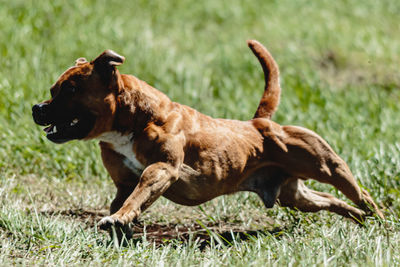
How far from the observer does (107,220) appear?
153 inches

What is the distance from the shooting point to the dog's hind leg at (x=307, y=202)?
562 cm

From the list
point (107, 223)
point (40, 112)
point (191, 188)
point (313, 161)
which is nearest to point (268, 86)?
point (313, 161)

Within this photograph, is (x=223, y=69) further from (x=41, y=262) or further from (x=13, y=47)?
(x=41, y=262)

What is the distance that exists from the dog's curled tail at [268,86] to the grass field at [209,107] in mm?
1007

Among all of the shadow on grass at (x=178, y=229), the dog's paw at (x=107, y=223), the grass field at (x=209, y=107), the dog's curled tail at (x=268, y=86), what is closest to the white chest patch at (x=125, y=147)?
the grass field at (x=209, y=107)

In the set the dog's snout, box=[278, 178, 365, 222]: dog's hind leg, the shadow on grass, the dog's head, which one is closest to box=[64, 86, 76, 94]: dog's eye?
the dog's head

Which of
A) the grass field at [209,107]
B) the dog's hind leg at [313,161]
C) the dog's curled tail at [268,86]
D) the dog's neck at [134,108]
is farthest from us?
the dog's curled tail at [268,86]

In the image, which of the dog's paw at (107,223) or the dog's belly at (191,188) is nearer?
the dog's paw at (107,223)

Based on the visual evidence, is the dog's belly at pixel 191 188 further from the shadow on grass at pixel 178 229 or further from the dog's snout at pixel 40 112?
the dog's snout at pixel 40 112

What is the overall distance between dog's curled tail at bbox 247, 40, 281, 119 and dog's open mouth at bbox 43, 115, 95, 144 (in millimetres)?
1910

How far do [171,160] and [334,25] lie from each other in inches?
385

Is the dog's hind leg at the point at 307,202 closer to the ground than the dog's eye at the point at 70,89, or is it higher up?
closer to the ground

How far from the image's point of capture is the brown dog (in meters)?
4.30

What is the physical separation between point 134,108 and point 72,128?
489mm
